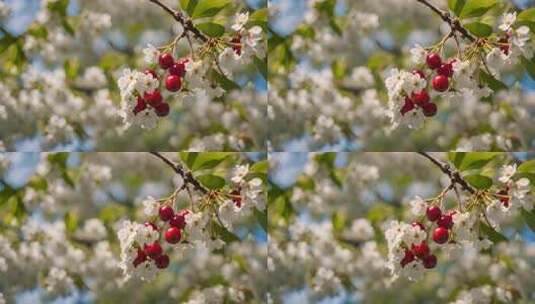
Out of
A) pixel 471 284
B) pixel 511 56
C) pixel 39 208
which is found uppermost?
pixel 511 56

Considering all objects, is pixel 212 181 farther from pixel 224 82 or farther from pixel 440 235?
pixel 440 235

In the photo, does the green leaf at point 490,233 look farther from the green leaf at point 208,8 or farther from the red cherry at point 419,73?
the green leaf at point 208,8

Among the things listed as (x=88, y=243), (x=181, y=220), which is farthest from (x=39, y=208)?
(x=181, y=220)

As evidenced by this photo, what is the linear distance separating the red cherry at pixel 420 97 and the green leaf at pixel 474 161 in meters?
0.24

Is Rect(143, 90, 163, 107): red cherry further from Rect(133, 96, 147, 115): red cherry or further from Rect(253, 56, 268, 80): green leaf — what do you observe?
Rect(253, 56, 268, 80): green leaf

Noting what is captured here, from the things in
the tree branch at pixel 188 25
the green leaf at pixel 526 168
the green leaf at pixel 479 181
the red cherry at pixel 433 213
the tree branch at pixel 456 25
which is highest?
the tree branch at pixel 188 25

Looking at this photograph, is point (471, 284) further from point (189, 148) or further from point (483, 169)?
point (189, 148)

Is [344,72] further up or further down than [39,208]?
further up

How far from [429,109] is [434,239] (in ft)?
1.47

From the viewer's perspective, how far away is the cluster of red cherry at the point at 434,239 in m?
3.80

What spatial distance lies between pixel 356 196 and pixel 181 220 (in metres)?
0.63

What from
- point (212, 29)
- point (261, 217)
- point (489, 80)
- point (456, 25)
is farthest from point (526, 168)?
point (212, 29)

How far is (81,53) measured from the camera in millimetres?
3914

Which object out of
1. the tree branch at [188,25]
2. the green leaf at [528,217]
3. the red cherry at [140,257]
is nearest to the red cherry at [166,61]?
the tree branch at [188,25]
